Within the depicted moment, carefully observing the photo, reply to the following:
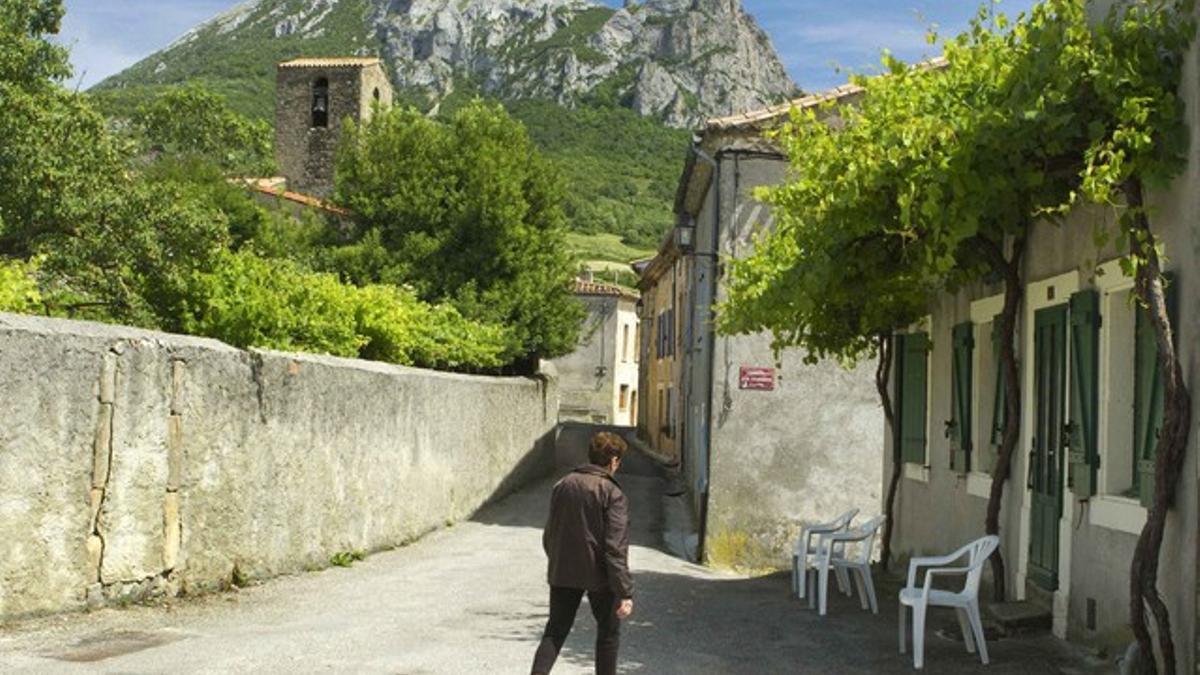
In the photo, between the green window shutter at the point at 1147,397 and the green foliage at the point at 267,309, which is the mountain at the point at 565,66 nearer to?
the green foliage at the point at 267,309

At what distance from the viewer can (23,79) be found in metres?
21.4

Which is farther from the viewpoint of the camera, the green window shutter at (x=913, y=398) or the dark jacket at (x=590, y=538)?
the green window shutter at (x=913, y=398)

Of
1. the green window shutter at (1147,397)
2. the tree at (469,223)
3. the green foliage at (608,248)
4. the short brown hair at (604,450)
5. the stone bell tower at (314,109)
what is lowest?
the short brown hair at (604,450)

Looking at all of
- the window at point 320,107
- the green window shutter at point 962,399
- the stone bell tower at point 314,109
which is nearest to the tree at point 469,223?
the green window shutter at point 962,399

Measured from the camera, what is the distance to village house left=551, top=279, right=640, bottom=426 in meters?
55.8

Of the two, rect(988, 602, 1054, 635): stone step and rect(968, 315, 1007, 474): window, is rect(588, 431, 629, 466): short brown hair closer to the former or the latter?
rect(988, 602, 1054, 635): stone step

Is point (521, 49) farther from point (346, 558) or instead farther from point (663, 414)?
point (346, 558)

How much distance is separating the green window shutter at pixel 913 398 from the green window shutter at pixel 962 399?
115 centimetres

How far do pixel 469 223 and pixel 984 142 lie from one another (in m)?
20.5

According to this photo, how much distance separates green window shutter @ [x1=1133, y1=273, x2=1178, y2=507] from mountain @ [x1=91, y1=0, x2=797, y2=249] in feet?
237

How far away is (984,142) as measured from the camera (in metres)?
7.79

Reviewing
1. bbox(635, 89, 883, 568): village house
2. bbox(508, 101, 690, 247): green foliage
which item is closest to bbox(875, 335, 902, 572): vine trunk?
bbox(635, 89, 883, 568): village house

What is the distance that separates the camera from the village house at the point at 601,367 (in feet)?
183

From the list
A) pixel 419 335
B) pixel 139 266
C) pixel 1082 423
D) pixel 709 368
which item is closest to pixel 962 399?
pixel 1082 423
